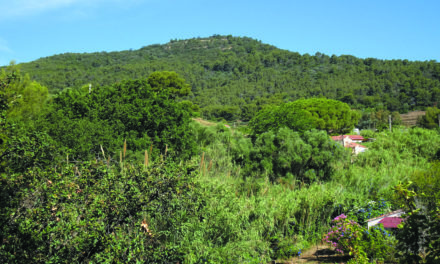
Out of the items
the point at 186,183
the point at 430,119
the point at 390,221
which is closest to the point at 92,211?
the point at 186,183

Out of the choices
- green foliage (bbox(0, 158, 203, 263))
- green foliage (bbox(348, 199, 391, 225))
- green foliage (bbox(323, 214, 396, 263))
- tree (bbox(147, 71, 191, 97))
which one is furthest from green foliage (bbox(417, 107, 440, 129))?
green foliage (bbox(0, 158, 203, 263))

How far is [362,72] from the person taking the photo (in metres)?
107

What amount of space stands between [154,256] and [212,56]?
145 m

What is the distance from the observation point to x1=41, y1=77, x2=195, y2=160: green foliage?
13.8 m

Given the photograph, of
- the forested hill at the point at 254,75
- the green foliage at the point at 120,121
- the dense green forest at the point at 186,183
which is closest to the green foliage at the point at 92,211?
the dense green forest at the point at 186,183

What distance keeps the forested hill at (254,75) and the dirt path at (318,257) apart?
193ft

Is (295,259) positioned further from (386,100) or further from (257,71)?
(257,71)

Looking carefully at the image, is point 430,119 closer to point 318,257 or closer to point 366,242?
point 318,257

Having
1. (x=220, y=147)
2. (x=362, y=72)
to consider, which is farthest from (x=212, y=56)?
(x=220, y=147)

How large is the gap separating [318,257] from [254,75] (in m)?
115

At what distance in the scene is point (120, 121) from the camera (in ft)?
51.3

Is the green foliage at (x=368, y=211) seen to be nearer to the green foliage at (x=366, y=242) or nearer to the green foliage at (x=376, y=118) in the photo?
the green foliage at (x=366, y=242)

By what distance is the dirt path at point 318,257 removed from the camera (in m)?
7.29

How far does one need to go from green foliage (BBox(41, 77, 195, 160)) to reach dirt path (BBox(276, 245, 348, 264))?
299 inches
